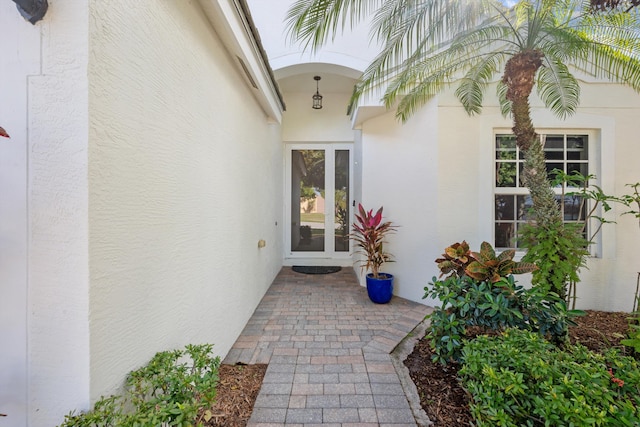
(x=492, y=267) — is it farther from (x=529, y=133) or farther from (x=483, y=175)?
(x=483, y=175)

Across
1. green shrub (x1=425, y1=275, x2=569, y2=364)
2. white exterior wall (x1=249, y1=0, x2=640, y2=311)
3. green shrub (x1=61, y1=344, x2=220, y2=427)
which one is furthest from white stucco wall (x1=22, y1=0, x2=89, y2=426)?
white exterior wall (x1=249, y1=0, x2=640, y2=311)

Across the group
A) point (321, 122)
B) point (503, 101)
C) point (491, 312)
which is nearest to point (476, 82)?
point (503, 101)

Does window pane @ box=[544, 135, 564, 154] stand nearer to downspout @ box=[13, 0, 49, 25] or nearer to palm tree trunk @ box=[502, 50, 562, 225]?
palm tree trunk @ box=[502, 50, 562, 225]

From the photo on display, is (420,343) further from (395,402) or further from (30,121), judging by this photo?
(30,121)

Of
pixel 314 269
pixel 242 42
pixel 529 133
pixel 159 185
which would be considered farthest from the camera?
pixel 314 269

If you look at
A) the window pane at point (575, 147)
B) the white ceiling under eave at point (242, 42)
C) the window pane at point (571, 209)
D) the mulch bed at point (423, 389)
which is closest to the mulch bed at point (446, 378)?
the mulch bed at point (423, 389)

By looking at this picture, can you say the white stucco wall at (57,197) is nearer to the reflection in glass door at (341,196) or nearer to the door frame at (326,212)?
the door frame at (326,212)

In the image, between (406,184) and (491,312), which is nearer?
(491,312)

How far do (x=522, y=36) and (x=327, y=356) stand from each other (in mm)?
4431

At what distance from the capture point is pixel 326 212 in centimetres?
693

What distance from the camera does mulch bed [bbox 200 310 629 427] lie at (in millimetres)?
2057

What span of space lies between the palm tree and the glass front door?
10.7 ft

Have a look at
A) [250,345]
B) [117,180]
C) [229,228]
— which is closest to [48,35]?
[117,180]

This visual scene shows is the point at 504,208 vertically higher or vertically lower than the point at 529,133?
lower
